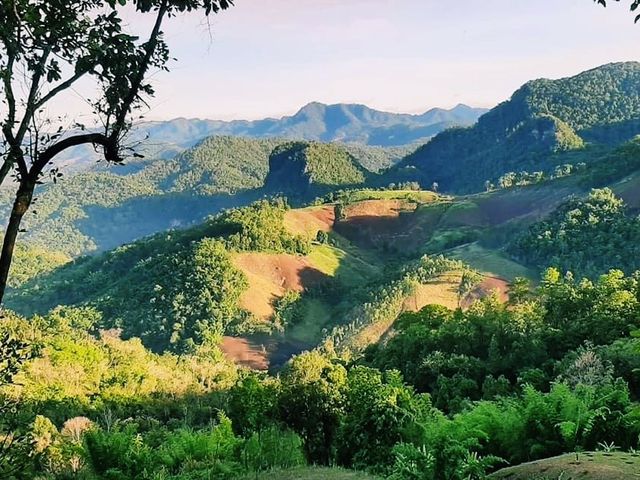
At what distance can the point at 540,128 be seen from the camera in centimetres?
16025

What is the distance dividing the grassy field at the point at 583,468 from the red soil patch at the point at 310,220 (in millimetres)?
89094

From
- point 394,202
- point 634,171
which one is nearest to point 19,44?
point 634,171

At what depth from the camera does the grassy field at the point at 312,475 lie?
9206 mm

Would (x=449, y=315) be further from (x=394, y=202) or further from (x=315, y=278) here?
(x=394, y=202)

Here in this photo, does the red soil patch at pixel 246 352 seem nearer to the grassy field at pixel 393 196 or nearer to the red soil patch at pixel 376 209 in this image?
the red soil patch at pixel 376 209

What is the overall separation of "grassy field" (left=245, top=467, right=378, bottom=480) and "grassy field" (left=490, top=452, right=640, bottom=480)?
99.5 inches

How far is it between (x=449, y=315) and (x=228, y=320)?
50.2 metres

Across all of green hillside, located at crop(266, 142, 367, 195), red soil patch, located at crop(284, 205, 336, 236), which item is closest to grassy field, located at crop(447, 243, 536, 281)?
red soil patch, located at crop(284, 205, 336, 236)

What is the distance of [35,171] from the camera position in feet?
15.9

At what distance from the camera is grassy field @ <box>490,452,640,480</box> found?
21.4 ft

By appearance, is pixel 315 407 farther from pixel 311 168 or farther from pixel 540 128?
A: pixel 540 128

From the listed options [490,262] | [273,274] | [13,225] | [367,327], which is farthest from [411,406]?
[273,274]

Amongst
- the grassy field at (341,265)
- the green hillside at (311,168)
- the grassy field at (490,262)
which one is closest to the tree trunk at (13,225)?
the grassy field at (490,262)

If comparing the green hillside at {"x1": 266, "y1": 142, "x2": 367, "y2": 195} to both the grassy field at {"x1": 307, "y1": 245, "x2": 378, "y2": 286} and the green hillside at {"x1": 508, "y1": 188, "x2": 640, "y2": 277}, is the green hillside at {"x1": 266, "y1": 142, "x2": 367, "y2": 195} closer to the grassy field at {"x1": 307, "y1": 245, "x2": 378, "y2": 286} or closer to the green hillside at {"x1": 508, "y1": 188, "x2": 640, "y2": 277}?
the grassy field at {"x1": 307, "y1": 245, "x2": 378, "y2": 286}
